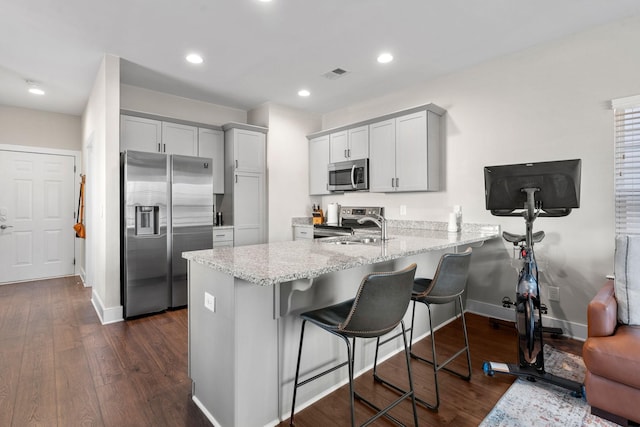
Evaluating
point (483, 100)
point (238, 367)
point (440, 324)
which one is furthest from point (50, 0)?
point (440, 324)

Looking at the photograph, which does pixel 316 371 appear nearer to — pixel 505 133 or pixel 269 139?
pixel 505 133

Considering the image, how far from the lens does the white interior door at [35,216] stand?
4.93 metres

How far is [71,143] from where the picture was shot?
17.8 feet

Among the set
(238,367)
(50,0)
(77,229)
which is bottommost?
(238,367)

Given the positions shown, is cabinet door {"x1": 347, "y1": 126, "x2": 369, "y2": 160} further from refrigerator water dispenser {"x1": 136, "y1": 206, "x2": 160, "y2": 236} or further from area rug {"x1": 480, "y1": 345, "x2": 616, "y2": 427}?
area rug {"x1": 480, "y1": 345, "x2": 616, "y2": 427}

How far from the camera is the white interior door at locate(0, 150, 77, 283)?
4.93m

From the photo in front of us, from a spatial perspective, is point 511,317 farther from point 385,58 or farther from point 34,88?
point 34,88

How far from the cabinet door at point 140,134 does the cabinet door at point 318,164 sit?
219 cm

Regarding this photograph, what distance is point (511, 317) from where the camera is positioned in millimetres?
3328

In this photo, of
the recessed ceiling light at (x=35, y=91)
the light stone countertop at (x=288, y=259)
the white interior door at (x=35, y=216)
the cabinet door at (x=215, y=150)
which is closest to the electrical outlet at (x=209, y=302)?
the light stone countertop at (x=288, y=259)

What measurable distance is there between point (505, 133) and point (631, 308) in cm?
197

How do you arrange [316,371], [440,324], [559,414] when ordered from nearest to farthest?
[559,414], [316,371], [440,324]

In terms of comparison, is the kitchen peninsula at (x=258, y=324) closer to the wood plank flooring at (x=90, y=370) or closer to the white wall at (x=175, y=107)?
the wood plank flooring at (x=90, y=370)

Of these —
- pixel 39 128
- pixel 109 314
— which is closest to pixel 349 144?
pixel 109 314
